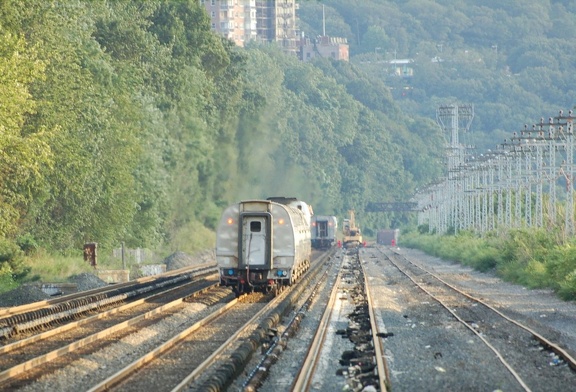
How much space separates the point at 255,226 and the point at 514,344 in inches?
530

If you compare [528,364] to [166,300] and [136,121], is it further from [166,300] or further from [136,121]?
[136,121]

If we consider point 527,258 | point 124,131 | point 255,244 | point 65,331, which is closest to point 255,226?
point 255,244

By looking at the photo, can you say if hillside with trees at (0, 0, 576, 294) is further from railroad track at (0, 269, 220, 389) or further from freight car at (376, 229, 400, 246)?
freight car at (376, 229, 400, 246)

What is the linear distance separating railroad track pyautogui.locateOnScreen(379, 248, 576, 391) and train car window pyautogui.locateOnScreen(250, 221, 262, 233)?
562cm

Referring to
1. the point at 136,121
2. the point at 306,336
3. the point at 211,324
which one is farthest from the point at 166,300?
the point at 136,121

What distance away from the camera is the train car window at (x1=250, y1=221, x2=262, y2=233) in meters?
35.1

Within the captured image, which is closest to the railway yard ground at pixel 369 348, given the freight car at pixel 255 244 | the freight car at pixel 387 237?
the freight car at pixel 255 244

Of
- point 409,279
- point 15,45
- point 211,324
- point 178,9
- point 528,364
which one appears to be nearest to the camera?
point 528,364

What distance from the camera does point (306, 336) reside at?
24719mm

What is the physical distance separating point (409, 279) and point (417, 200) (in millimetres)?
133906

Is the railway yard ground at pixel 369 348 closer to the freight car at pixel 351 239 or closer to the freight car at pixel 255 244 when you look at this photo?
the freight car at pixel 255 244

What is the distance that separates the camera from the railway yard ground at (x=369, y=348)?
17.9 m

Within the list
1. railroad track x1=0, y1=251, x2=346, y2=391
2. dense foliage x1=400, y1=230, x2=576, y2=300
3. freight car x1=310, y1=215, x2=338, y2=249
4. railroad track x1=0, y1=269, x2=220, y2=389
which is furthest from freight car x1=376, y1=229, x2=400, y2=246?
railroad track x1=0, y1=251, x2=346, y2=391

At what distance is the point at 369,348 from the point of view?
21.9 m
